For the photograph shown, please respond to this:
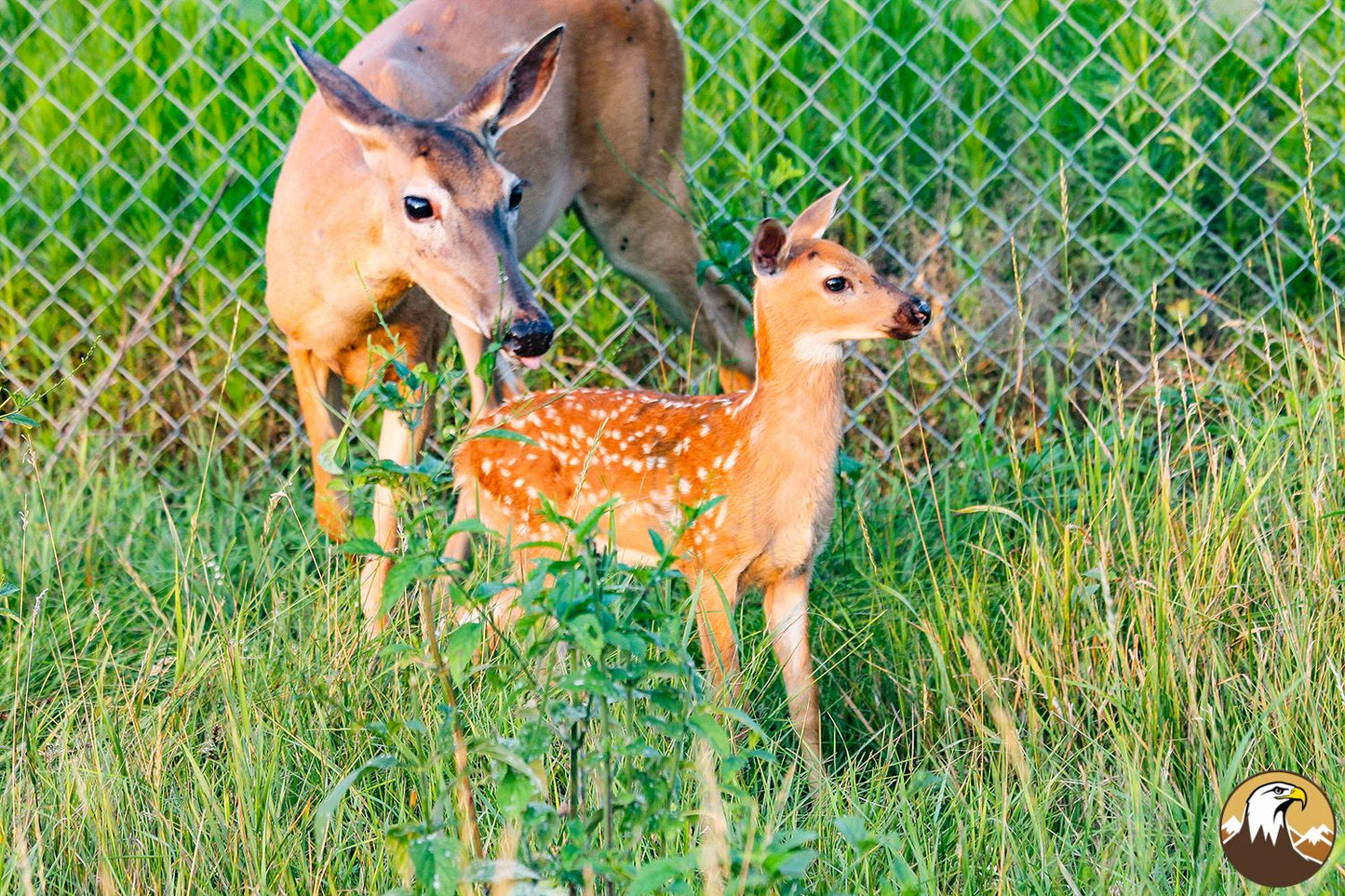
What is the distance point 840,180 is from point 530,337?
1.96 meters

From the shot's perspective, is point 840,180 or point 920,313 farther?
point 840,180

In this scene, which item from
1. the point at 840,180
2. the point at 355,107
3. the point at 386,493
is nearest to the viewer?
the point at 355,107

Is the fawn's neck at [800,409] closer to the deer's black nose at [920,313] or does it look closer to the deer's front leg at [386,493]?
the deer's black nose at [920,313]

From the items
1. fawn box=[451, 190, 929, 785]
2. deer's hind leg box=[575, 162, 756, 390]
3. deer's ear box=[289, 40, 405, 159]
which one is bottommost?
fawn box=[451, 190, 929, 785]

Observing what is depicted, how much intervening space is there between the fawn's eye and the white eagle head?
91.0 inches

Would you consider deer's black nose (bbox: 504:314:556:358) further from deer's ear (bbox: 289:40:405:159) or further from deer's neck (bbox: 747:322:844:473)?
deer's ear (bbox: 289:40:405:159)

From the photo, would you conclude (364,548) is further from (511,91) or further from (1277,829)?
(511,91)

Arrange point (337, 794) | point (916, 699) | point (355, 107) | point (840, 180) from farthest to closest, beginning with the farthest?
A: point (840, 180)
point (355, 107)
point (916, 699)
point (337, 794)

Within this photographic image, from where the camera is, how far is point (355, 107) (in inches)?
150

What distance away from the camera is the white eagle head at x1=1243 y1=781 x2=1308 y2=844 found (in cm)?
236

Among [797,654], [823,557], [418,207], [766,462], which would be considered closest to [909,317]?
[766,462]

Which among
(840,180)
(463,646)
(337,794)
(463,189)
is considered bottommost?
(337,794)

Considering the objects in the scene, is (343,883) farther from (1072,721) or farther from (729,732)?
(1072,721)

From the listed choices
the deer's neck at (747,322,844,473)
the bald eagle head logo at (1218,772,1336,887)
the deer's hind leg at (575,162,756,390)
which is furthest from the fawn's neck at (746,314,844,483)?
the deer's hind leg at (575,162,756,390)
